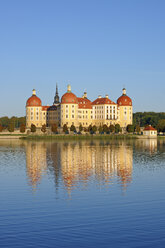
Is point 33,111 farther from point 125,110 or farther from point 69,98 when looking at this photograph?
point 125,110

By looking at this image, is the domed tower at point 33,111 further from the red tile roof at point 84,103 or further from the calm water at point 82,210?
the calm water at point 82,210

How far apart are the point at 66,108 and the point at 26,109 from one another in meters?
20.6

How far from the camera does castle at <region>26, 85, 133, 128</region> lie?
160375 mm

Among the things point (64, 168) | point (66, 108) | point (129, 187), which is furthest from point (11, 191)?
point (66, 108)

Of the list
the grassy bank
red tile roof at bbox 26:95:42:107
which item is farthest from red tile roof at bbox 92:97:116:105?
the grassy bank

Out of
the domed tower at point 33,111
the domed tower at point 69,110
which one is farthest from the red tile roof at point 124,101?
the domed tower at point 33,111

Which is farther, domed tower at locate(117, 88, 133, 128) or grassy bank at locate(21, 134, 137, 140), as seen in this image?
domed tower at locate(117, 88, 133, 128)

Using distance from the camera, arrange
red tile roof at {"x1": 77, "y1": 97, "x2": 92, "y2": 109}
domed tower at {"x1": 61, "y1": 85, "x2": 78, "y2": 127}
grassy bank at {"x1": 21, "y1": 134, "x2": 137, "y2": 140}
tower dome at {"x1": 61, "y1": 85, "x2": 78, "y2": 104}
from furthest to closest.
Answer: red tile roof at {"x1": 77, "y1": 97, "x2": 92, "y2": 109} → tower dome at {"x1": 61, "y1": 85, "x2": 78, "y2": 104} → domed tower at {"x1": 61, "y1": 85, "x2": 78, "y2": 127} → grassy bank at {"x1": 21, "y1": 134, "x2": 137, "y2": 140}

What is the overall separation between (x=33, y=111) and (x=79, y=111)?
19758mm

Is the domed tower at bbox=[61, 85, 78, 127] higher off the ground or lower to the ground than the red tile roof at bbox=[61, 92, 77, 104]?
lower

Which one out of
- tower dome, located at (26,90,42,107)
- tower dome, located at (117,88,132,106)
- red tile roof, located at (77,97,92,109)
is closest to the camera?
red tile roof, located at (77,97,92,109)

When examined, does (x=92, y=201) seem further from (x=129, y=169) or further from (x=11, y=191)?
(x=129, y=169)

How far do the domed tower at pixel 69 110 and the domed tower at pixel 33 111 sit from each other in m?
15.0

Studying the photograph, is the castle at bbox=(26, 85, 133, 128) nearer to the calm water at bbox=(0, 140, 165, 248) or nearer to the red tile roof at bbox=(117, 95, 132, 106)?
the red tile roof at bbox=(117, 95, 132, 106)
